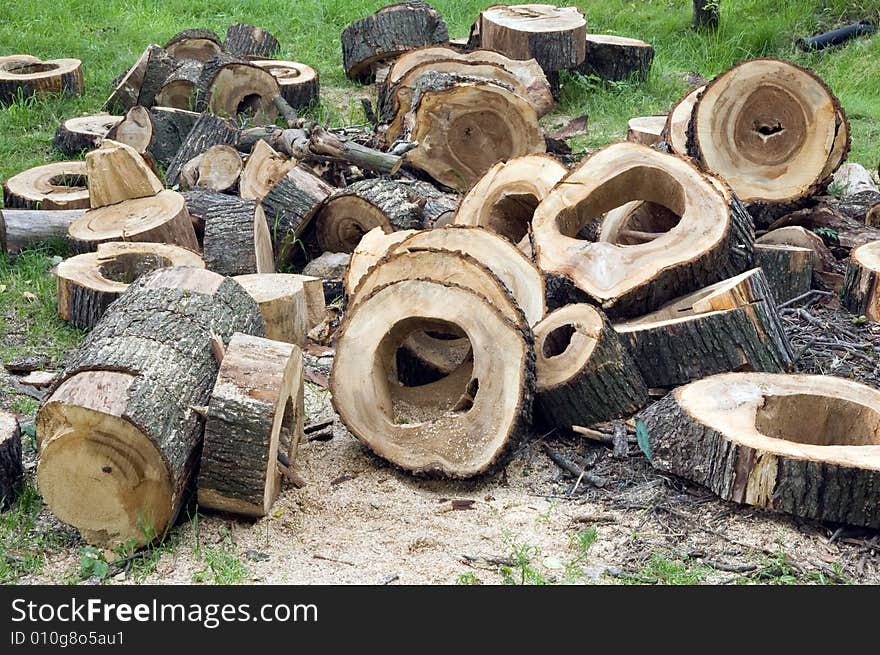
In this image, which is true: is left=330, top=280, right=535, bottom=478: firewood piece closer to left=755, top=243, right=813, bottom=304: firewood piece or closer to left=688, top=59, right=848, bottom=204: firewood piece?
left=755, top=243, right=813, bottom=304: firewood piece

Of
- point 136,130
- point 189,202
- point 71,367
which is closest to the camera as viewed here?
point 71,367

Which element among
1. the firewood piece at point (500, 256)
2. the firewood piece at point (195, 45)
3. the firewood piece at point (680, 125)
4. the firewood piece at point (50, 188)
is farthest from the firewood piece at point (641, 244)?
the firewood piece at point (195, 45)

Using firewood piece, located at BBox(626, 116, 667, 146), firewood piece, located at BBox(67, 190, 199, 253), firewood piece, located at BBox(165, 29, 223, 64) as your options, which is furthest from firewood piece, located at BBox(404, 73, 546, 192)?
firewood piece, located at BBox(165, 29, 223, 64)

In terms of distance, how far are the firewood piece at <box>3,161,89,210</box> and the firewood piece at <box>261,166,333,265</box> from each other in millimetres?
1295

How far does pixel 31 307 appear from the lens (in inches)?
224

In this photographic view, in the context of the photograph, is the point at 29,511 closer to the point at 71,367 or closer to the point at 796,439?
the point at 71,367

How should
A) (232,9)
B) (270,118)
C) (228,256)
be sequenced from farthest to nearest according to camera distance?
(232,9)
(270,118)
(228,256)

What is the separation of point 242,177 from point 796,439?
3870mm

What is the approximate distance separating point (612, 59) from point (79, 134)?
15.1 feet

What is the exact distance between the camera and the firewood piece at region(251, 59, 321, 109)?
881 cm

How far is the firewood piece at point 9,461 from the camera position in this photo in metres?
3.75

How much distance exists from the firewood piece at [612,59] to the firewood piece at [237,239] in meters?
4.43

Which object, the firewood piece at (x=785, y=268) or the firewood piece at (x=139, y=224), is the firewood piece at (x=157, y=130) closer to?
the firewood piece at (x=139, y=224)
